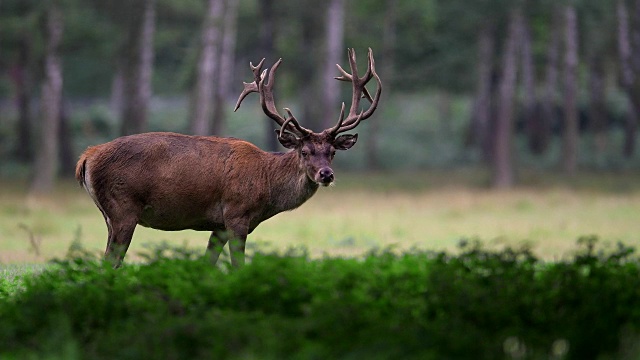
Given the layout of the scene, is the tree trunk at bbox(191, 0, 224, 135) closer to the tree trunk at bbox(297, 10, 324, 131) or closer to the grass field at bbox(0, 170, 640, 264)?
the grass field at bbox(0, 170, 640, 264)

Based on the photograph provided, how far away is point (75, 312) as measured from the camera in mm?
7281

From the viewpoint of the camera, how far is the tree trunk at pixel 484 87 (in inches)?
1471

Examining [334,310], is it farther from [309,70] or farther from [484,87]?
[309,70]

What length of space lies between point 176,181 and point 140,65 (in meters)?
22.4

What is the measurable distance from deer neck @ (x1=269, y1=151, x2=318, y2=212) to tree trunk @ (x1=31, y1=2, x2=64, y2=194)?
17.5 m

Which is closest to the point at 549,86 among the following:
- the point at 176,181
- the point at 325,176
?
the point at 325,176

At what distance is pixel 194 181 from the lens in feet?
36.6

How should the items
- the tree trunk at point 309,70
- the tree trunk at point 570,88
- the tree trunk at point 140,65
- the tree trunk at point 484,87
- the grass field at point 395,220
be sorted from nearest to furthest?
the grass field at point 395,220 < the tree trunk at point 140,65 < the tree trunk at point 570,88 < the tree trunk at point 484,87 < the tree trunk at point 309,70

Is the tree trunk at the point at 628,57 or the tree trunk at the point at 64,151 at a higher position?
the tree trunk at the point at 628,57

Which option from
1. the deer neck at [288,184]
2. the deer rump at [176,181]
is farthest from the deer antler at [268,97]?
the deer rump at [176,181]

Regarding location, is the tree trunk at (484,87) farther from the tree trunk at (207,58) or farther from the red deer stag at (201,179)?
the red deer stag at (201,179)

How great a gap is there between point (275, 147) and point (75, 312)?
32846mm

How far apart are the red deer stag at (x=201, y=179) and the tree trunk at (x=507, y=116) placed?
65.4 feet

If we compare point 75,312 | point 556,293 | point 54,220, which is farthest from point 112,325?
point 54,220
